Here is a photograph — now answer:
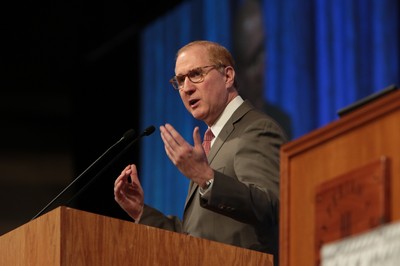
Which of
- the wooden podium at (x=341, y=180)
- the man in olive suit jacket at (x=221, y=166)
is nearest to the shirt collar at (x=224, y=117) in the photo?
the man in olive suit jacket at (x=221, y=166)

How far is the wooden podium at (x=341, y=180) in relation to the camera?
5.94 feet

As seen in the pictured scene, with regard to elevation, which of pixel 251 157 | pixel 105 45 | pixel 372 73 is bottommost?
pixel 251 157

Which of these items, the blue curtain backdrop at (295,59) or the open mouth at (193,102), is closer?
the open mouth at (193,102)

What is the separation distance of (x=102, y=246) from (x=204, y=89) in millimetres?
965

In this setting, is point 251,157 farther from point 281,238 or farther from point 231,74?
point 281,238

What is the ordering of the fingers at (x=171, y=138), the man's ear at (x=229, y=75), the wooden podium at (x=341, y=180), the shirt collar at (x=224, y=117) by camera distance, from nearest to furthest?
the wooden podium at (x=341, y=180) < the fingers at (x=171, y=138) < the shirt collar at (x=224, y=117) < the man's ear at (x=229, y=75)

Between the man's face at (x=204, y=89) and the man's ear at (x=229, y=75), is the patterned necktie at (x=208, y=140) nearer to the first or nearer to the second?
the man's face at (x=204, y=89)

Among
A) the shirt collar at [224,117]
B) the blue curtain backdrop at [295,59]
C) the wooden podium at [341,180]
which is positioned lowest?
the wooden podium at [341,180]

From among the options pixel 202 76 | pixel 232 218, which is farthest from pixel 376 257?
pixel 202 76

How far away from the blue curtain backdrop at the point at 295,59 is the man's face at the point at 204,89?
4.90ft

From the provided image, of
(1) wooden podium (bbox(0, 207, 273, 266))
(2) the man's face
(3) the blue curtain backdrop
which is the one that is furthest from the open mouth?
(3) the blue curtain backdrop

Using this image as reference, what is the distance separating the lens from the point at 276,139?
10.3 feet

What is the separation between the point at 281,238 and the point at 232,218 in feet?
2.56

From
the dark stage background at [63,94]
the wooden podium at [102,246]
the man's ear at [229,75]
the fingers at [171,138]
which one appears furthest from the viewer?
the dark stage background at [63,94]
